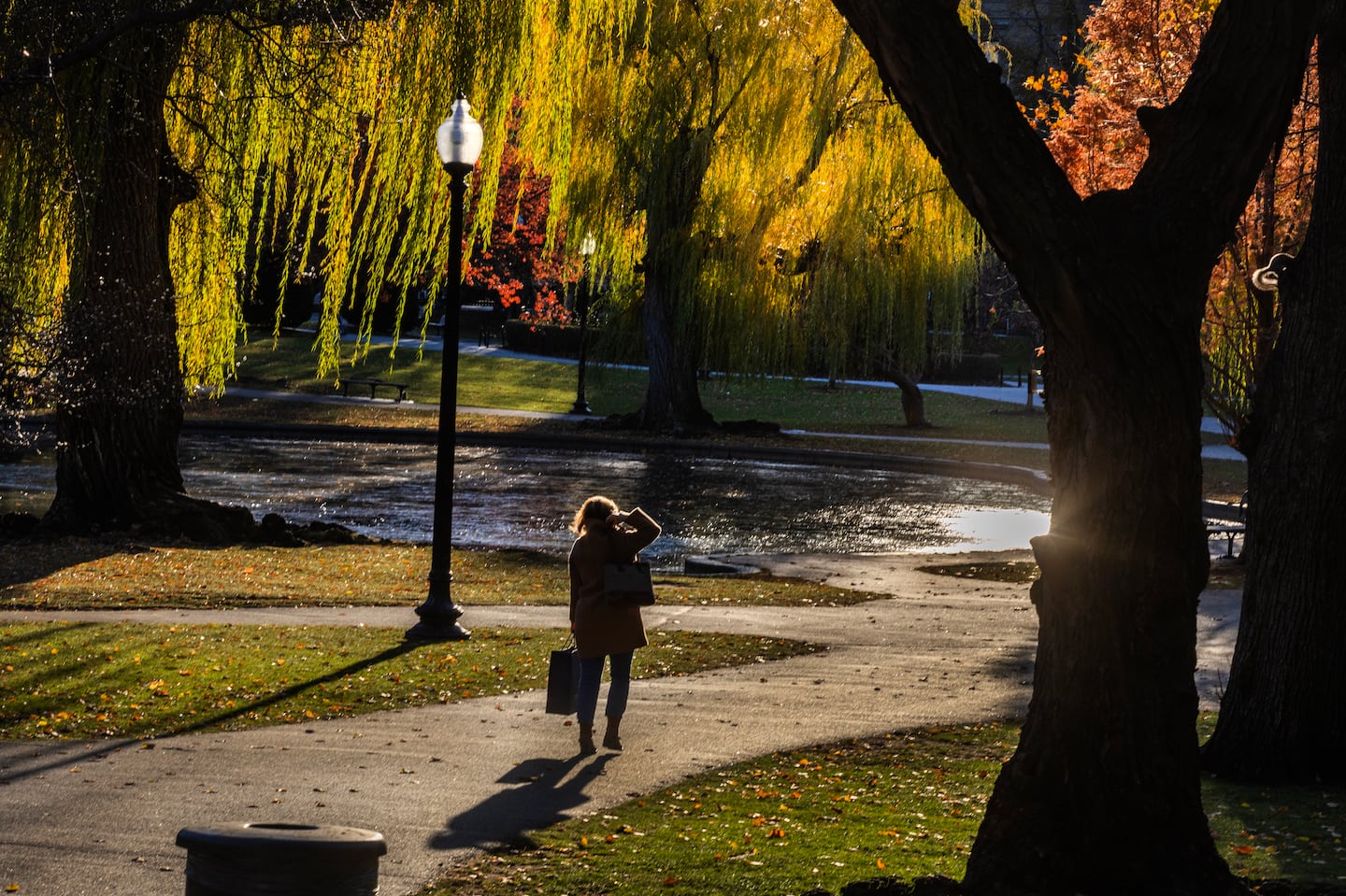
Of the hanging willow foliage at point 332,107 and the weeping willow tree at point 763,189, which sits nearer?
the hanging willow foliage at point 332,107

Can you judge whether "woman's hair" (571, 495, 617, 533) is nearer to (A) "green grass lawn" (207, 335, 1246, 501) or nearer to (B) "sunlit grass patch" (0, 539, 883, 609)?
(B) "sunlit grass patch" (0, 539, 883, 609)

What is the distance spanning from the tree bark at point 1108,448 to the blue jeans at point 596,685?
3.27 metres

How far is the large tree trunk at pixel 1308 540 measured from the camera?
898 cm

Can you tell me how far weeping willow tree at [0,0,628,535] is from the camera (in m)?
13.1

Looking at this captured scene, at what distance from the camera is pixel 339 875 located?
4.25m

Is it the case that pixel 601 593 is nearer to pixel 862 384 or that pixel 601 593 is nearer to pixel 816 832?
pixel 816 832

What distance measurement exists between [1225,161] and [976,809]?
3452 millimetres

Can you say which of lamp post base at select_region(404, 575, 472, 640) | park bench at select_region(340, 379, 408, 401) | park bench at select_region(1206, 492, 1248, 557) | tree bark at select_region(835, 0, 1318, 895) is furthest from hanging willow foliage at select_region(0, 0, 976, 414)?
park bench at select_region(340, 379, 408, 401)

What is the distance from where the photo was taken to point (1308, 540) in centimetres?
902

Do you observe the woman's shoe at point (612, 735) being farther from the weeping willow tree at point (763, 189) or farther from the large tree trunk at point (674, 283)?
the large tree trunk at point (674, 283)

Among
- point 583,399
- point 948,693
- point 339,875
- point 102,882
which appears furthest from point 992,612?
point 583,399

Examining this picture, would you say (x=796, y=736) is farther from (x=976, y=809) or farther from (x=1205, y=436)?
(x=1205, y=436)

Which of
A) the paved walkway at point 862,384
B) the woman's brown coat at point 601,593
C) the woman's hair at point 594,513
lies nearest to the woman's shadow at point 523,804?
the woman's brown coat at point 601,593

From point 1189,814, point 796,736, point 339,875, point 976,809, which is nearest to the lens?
point 339,875
